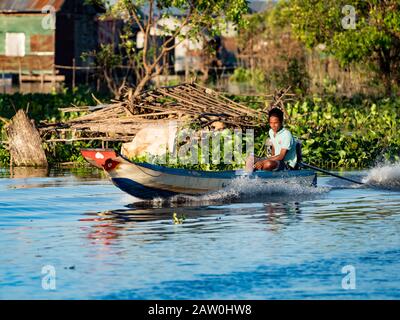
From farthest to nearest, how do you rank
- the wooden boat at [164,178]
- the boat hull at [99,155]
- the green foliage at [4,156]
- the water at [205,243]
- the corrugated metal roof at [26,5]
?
the corrugated metal roof at [26,5]
the green foliage at [4,156]
the wooden boat at [164,178]
the boat hull at [99,155]
the water at [205,243]

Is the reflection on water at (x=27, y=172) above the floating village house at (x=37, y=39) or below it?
below

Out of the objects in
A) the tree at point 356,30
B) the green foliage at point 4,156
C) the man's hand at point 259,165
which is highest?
the tree at point 356,30

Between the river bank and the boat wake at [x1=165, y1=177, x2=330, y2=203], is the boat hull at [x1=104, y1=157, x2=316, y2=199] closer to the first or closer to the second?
the boat wake at [x1=165, y1=177, x2=330, y2=203]

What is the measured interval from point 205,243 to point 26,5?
29351 millimetres

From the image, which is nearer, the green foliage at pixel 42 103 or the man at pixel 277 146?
the man at pixel 277 146

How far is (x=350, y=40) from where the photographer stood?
29859 millimetres

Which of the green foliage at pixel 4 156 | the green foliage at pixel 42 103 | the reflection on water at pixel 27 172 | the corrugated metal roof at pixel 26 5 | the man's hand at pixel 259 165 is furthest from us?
the corrugated metal roof at pixel 26 5

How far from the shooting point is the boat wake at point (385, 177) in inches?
680

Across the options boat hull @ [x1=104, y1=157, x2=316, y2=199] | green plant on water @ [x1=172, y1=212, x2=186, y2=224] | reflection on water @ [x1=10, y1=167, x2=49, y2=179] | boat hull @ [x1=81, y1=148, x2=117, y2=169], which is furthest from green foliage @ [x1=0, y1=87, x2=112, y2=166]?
green plant on water @ [x1=172, y1=212, x2=186, y2=224]

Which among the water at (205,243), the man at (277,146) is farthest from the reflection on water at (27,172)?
the man at (277,146)

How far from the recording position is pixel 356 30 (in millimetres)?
30141

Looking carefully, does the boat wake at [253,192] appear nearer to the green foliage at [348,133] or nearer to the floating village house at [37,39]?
the green foliage at [348,133]

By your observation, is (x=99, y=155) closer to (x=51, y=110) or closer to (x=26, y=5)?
(x=51, y=110)
